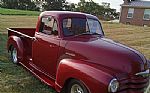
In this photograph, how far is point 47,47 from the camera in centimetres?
591

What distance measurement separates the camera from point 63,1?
72000 mm

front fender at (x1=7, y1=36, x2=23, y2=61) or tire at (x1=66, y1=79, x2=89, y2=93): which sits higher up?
front fender at (x1=7, y1=36, x2=23, y2=61)

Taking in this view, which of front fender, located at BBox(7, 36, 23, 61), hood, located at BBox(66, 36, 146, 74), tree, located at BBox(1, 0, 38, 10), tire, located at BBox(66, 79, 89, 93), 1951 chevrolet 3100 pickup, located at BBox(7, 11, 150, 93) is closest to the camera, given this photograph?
1951 chevrolet 3100 pickup, located at BBox(7, 11, 150, 93)

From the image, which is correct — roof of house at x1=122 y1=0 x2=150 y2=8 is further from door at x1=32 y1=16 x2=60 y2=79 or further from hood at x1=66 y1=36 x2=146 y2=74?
hood at x1=66 y1=36 x2=146 y2=74

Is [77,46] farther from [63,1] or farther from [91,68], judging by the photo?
[63,1]

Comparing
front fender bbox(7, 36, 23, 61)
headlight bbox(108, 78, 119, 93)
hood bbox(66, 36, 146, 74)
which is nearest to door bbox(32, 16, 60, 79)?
hood bbox(66, 36, 146, 74)

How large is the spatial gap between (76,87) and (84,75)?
507 millimetres

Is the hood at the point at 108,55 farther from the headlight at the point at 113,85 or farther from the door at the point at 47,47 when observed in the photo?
the door at the point at 47,47

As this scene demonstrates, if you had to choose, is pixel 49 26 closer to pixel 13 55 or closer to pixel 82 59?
pixel 82 59

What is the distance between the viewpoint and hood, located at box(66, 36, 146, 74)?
4582mm

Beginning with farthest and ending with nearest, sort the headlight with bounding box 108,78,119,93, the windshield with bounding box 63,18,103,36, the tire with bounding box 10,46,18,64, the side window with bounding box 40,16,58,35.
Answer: the tire with bounding box 10,46,18,64
the side window with bounding box 40,16,58,35
the windshield with bounding box 63,18,103,36
the headlight with bounding box 108,78,119,93

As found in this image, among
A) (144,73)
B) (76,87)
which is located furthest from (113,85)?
(76,87)

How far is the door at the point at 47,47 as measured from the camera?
18.7 feet

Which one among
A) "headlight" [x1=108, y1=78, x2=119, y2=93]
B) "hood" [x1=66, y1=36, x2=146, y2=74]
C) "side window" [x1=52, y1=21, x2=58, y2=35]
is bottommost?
"headlight" [x1=108, y1=78, x2=119, y2=93]
